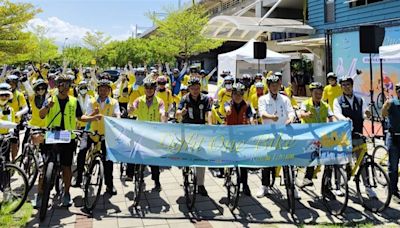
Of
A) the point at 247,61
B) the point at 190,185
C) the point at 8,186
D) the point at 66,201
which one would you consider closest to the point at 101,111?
the point at 66,201

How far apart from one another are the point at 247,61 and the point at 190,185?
38.4ft

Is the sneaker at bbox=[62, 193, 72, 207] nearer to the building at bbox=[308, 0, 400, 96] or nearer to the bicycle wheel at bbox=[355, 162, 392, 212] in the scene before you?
the bicycle wheel at bbox=[355, 162, 392, 212]

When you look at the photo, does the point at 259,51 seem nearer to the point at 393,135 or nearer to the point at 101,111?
the point at 393,135

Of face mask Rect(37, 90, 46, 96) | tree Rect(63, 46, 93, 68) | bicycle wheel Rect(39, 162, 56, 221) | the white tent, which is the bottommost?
bicycle wheel Rect(39, 162, 56, 221)

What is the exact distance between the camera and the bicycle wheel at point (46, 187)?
5.11m

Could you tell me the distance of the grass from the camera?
505 cm

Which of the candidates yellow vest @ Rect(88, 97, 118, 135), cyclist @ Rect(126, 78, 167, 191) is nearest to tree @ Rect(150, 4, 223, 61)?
cyclist @ Rect(126, 78, 167, 191)

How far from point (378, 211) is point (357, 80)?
1041 cm

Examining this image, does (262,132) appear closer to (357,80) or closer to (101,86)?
(101,86)

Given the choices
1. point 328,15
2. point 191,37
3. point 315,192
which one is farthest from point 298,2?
point 315,192

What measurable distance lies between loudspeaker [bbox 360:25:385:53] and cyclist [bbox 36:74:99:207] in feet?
19.6

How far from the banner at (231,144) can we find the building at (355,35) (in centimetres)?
880

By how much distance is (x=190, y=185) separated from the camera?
244 inches

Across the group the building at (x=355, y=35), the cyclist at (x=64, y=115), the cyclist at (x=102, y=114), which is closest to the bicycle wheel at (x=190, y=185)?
the cyclist at (x=102, y=114)
